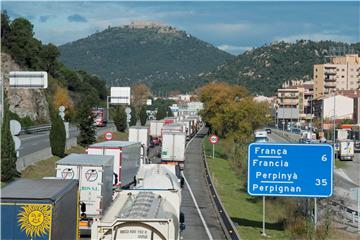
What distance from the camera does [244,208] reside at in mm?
33188

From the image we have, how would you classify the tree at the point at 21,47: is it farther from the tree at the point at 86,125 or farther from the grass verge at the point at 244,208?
the grass verge at the point at 244,208

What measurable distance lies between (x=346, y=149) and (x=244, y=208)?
5665 cm

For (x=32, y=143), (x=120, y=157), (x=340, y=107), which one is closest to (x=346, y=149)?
(x=32, y=143)

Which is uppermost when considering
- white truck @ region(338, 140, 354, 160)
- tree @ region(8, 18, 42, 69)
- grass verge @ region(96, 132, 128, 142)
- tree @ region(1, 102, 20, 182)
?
tree @ region(8, 18, 42, 69)

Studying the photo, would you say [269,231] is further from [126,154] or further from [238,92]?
[238,92]

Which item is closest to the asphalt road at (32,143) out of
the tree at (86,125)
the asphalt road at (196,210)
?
the tree at (86,125)

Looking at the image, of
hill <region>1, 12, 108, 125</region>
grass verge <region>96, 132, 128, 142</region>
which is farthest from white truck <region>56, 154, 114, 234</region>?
grass verge <region>96, 132, 128, 142</region>

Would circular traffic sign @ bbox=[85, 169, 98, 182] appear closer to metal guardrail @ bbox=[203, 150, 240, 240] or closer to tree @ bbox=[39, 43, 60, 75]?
metal guardrail @ bbox=[203, 150, 240, 240]

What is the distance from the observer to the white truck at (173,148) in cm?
5012

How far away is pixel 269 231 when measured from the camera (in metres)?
25.4

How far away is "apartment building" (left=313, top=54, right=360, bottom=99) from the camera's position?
176 meters

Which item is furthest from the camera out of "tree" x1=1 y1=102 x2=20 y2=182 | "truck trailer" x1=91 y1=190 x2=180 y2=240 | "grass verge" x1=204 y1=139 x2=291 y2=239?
"tree" x1=1 y1=102 x2=20 y2=182

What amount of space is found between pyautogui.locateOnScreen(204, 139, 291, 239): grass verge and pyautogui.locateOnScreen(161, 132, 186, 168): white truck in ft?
9.70

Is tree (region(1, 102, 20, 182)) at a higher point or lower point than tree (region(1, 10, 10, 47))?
lower
